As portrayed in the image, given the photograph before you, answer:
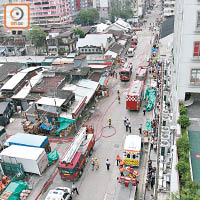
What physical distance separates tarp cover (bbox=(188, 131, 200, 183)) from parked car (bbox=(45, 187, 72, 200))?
10910 millimetres

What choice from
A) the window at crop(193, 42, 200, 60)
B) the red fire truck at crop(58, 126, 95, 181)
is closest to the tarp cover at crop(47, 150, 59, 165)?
the red fire truck at crop(58, 126, 95, 181)

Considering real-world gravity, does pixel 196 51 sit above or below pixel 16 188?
above

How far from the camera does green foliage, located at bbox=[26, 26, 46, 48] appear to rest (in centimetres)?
6431

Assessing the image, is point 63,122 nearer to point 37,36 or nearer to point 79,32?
point 37,36

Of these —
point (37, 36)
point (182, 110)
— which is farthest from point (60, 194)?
point (37, 36)

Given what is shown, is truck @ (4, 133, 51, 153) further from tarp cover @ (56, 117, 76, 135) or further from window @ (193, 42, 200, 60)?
window @ (193, 42, 200, 60)

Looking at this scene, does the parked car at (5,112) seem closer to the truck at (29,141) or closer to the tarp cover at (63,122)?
the truck at (29,141)

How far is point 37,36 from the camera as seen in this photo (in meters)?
64.5

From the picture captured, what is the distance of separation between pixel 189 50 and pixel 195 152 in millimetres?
8559

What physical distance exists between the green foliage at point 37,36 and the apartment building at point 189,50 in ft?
171

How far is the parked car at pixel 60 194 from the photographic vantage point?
19.1 m

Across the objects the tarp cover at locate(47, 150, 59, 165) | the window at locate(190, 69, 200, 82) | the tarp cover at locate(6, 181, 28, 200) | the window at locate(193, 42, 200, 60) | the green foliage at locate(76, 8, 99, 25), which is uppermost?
the green foliage at locate(76, 8, 99, 25)

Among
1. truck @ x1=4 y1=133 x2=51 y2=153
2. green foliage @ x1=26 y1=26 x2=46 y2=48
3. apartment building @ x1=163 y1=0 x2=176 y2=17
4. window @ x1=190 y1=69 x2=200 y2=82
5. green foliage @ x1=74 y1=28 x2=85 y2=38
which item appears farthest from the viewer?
apartment building @ x1=163 y1=0 x2=176 y2=17

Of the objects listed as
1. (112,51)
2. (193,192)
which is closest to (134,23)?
(112,51)
